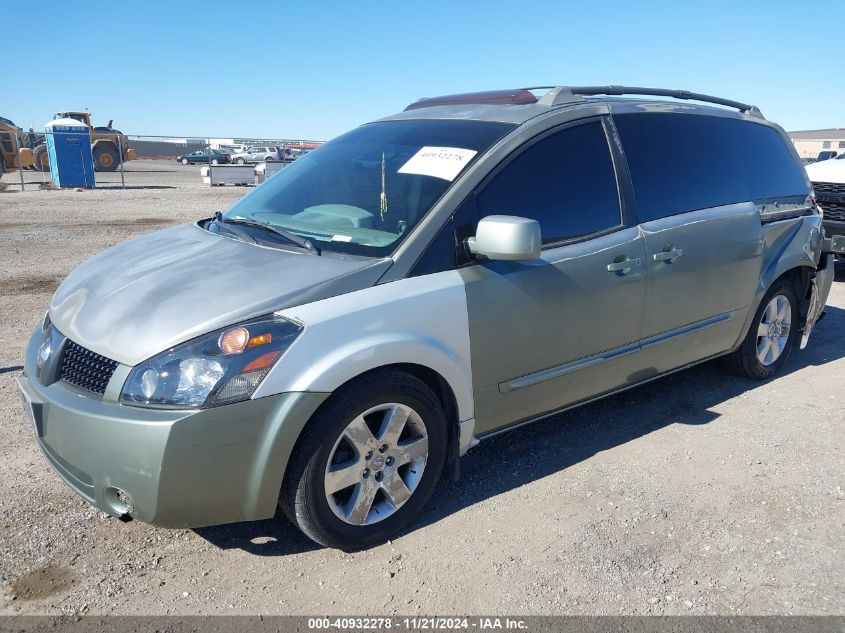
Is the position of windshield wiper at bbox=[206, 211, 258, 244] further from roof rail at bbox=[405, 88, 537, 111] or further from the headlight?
roof rail at bbox=[405, 88, 537, 111]

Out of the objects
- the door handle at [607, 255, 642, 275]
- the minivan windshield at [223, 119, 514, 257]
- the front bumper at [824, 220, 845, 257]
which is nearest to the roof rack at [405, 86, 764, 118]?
the minivan windshield at [223, 119, 514, 257]

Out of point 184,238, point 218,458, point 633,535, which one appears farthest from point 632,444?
point 184,238

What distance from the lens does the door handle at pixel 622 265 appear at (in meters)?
3.66

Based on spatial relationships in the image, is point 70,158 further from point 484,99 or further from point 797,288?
point 797,288

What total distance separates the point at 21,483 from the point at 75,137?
21969mm

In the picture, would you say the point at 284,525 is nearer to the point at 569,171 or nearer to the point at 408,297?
the point at 408,297

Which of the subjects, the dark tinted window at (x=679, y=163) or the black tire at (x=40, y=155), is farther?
the black tire at (x=40, y=155)

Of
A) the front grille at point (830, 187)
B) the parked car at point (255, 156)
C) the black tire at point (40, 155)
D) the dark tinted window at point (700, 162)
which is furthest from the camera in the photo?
the parked car at point (255, 156)

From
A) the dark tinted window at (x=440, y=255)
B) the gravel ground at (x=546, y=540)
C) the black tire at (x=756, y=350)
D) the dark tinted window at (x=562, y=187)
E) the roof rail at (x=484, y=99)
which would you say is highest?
the roof rail at (x=484, y=99)

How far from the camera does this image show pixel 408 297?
2938mm

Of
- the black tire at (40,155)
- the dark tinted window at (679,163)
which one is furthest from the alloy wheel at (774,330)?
the black tire at (40,155)

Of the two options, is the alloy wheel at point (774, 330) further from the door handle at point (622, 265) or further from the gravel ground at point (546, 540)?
the door handle at point (622, 265)

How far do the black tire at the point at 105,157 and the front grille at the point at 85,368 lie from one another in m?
32.6

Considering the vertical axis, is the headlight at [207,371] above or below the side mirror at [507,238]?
below
